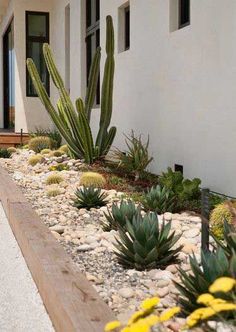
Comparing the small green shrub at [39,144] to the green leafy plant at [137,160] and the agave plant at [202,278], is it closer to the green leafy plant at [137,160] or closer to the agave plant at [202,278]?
the green leafy plant at [137,160]

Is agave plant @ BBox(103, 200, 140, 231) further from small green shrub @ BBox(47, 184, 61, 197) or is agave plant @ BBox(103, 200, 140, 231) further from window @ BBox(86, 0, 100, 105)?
window @ BBox(86, 0, 100, 105)

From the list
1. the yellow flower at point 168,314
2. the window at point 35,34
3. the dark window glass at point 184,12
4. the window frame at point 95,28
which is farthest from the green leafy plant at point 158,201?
the window at point 35,34

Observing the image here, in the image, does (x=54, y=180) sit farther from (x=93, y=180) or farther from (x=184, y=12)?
(x=184, y=12)

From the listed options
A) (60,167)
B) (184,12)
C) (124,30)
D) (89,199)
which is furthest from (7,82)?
(89,199)

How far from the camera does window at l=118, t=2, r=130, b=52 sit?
10289 millimetres

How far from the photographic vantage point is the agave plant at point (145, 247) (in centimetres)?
391

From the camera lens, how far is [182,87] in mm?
7402

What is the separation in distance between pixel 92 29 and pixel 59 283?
10.0 metres

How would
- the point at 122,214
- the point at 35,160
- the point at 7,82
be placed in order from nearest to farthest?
1. the point at 122,214
2. the point at 35,160
3. the point at 7,82

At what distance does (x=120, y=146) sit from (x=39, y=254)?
6.45m

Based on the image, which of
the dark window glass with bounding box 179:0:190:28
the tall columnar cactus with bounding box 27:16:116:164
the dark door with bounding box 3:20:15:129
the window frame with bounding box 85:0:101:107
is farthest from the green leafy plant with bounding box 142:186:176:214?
the dark door with bounding box 3:20:15:129

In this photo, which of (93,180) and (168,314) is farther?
(93,180)

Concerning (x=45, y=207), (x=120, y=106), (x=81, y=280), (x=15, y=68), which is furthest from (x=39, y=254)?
(x=15, y=68)

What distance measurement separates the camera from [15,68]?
1761cm
